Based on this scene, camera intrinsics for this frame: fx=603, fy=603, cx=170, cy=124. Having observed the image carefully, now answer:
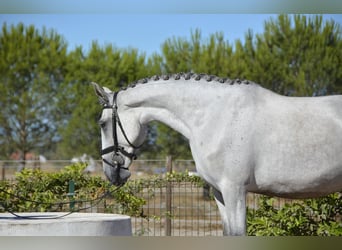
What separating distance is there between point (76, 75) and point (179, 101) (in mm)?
15083

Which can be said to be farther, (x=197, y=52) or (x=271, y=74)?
(x=197, y=52)

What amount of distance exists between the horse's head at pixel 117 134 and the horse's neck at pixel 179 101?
0.07 m

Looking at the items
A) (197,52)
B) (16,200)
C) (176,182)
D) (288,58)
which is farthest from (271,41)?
(16,200)

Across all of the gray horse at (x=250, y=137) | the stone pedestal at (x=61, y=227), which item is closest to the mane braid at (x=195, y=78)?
the gray horse at (x=250, y=137)

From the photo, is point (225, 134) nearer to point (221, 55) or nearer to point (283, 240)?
point (283, 240)

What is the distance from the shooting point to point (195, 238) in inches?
200

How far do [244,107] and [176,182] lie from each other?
374cm

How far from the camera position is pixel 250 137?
15.7 ft

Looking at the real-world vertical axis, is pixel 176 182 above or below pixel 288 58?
below

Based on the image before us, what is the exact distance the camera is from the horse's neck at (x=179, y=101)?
4.95 metres

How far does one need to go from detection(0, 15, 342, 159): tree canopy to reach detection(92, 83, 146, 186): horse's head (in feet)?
40.9

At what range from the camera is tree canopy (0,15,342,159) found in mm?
18016

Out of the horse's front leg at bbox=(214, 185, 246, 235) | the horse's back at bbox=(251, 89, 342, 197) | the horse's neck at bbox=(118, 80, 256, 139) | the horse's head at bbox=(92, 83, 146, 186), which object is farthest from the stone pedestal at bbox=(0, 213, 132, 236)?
the horse's back at bbox=(251, 89, 342, 197)

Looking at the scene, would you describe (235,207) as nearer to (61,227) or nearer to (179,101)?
(179,101)
